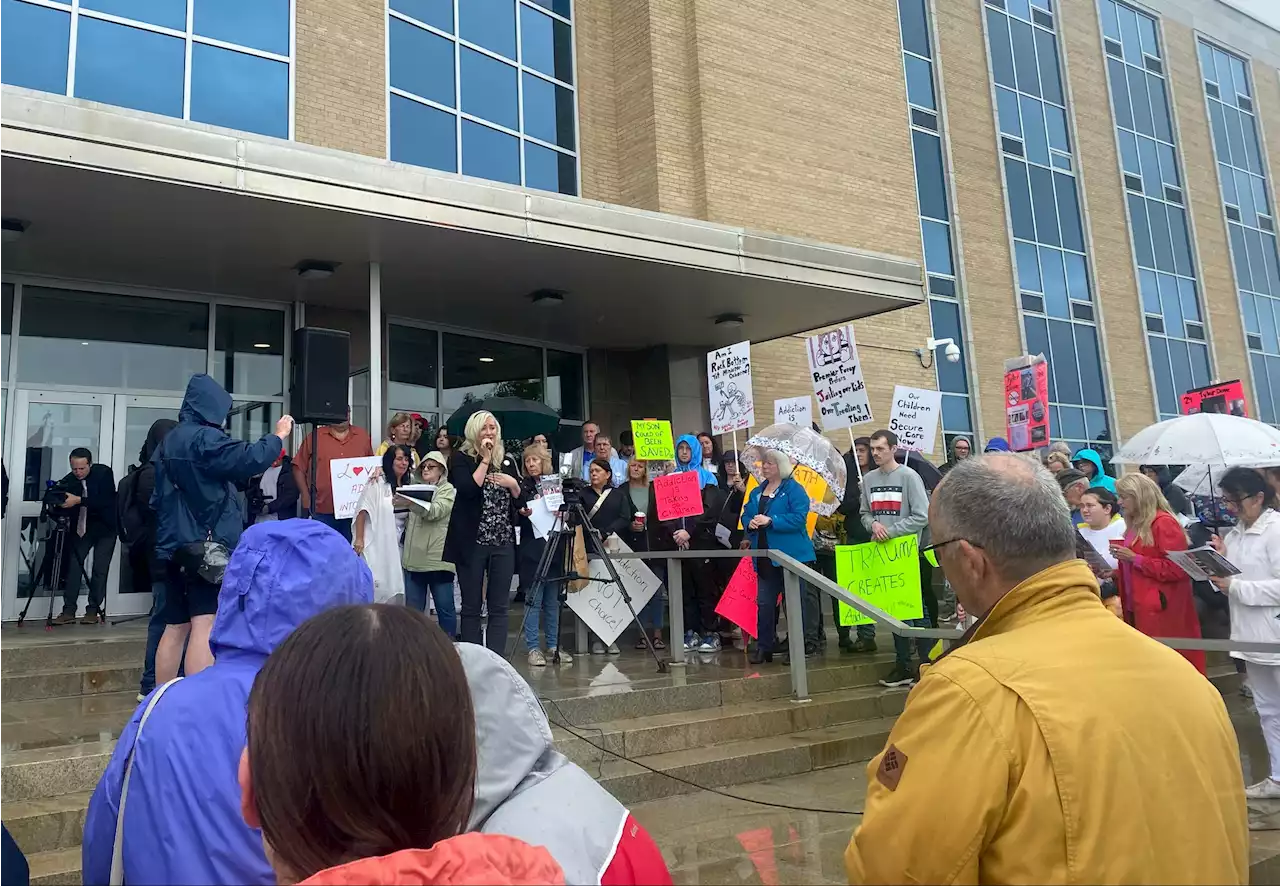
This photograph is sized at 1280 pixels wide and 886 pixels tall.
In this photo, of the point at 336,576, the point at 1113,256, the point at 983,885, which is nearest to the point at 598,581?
the point at 336,576

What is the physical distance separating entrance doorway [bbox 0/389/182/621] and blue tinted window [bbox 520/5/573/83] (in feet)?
25.9

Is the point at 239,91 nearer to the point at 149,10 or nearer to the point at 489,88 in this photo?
the point at 149,10

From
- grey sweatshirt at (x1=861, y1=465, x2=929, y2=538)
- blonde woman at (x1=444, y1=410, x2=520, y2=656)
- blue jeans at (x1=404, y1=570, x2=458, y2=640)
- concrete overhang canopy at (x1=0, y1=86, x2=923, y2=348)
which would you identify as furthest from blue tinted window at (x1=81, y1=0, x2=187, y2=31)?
grey sweatshirt at (x1=861, y1=465, x2=929, y2=538)

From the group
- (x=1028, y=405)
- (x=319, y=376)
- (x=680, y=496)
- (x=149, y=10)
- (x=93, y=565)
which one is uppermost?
(x=149, y=10)

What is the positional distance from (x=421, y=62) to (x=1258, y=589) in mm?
12312

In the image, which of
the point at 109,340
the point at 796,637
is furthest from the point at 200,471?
the point at 109,340

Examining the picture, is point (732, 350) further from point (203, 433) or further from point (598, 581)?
point (203, 433)

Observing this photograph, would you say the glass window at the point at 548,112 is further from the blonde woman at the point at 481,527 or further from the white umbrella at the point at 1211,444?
the white umbrella at the point at 1211,444

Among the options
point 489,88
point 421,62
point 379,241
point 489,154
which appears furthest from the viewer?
point 489,88

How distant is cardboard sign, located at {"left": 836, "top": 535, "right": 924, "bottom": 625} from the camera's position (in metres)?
7.61

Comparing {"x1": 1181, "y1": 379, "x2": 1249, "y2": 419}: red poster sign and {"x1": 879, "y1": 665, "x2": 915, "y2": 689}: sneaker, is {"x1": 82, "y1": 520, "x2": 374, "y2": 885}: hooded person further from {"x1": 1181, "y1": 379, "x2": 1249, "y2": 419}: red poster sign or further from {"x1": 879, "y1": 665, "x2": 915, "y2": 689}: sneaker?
{"x1": 1181, "y1": 379, "x2": 1249, "y2": 419}: red poster sign

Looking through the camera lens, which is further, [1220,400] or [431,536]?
[1220,400]

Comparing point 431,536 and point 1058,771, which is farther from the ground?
point 431,536

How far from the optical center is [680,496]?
28.6ft
